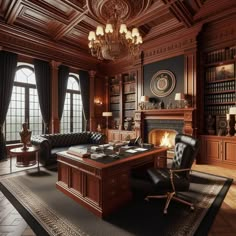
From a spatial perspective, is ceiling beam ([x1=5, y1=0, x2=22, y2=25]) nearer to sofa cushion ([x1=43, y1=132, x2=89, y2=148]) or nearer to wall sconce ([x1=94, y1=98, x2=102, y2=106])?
sofa cushion ([x1=43, y1=132, x2=89, y2=148])

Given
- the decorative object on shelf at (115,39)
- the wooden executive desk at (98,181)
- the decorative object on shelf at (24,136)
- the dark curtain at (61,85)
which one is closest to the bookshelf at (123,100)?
the dark curtain at (61,85)

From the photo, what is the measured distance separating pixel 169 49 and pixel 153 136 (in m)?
3.11

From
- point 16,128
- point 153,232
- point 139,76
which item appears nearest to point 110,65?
point 139,76

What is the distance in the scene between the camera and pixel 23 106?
20.7ft

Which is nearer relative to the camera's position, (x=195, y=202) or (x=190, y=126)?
(x=195, y=202)

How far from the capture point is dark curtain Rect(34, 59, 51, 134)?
625 centimetres

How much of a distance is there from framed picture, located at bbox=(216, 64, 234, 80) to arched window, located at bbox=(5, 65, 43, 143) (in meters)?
6.22

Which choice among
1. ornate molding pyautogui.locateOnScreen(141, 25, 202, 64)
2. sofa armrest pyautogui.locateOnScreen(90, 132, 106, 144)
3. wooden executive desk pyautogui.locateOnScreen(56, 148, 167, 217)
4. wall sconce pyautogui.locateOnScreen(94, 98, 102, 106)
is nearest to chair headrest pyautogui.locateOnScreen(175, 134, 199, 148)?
wooden executive desk pyautogui.locateOnScreen(56, 148, 167, 217)

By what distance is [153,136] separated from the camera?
21.4 feet

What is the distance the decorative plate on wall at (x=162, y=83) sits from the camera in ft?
19.4

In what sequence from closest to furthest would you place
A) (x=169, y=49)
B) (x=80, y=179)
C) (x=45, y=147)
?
(x=80, y=179)
(x=45, y=147)
(x=169, y=49)

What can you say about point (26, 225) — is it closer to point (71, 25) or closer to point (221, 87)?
point (71, 25)

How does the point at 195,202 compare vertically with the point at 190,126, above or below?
below

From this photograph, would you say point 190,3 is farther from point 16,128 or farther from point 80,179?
point 16,128
